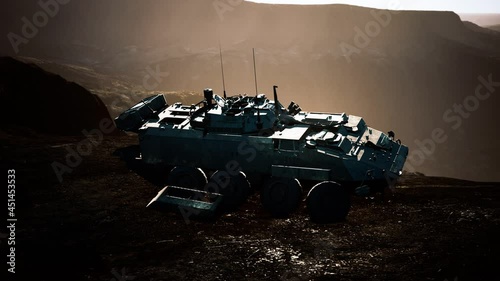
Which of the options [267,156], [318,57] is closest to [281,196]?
[267,156]

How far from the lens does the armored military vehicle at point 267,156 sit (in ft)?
32.3

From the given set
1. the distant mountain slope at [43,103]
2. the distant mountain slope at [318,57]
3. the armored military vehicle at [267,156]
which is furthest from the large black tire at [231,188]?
the distant mountain slope at [318,57]

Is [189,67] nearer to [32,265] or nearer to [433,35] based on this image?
[433,35]

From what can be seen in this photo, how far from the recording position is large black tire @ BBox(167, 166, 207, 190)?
11.1 metres

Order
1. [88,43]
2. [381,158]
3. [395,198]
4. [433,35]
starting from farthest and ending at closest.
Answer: [88,43] < [433,35] < [395,198] < [381,158]

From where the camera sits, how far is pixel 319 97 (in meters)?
51.6

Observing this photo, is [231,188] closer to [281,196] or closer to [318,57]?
[281,196]

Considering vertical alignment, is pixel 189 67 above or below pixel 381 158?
above

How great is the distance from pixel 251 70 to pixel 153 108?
133ft

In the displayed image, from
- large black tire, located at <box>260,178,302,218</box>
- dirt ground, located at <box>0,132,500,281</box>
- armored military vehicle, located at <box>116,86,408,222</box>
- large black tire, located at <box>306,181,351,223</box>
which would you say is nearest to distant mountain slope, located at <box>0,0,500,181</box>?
armored military vehicle, located at <box>116,86,408,222</box>

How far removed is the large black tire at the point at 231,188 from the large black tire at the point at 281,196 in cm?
59

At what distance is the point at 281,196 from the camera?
32.8 feet

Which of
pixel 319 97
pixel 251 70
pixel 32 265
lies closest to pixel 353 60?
Result: pixel 319 97

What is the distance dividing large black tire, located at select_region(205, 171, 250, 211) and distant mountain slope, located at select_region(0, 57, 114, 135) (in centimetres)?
1178
